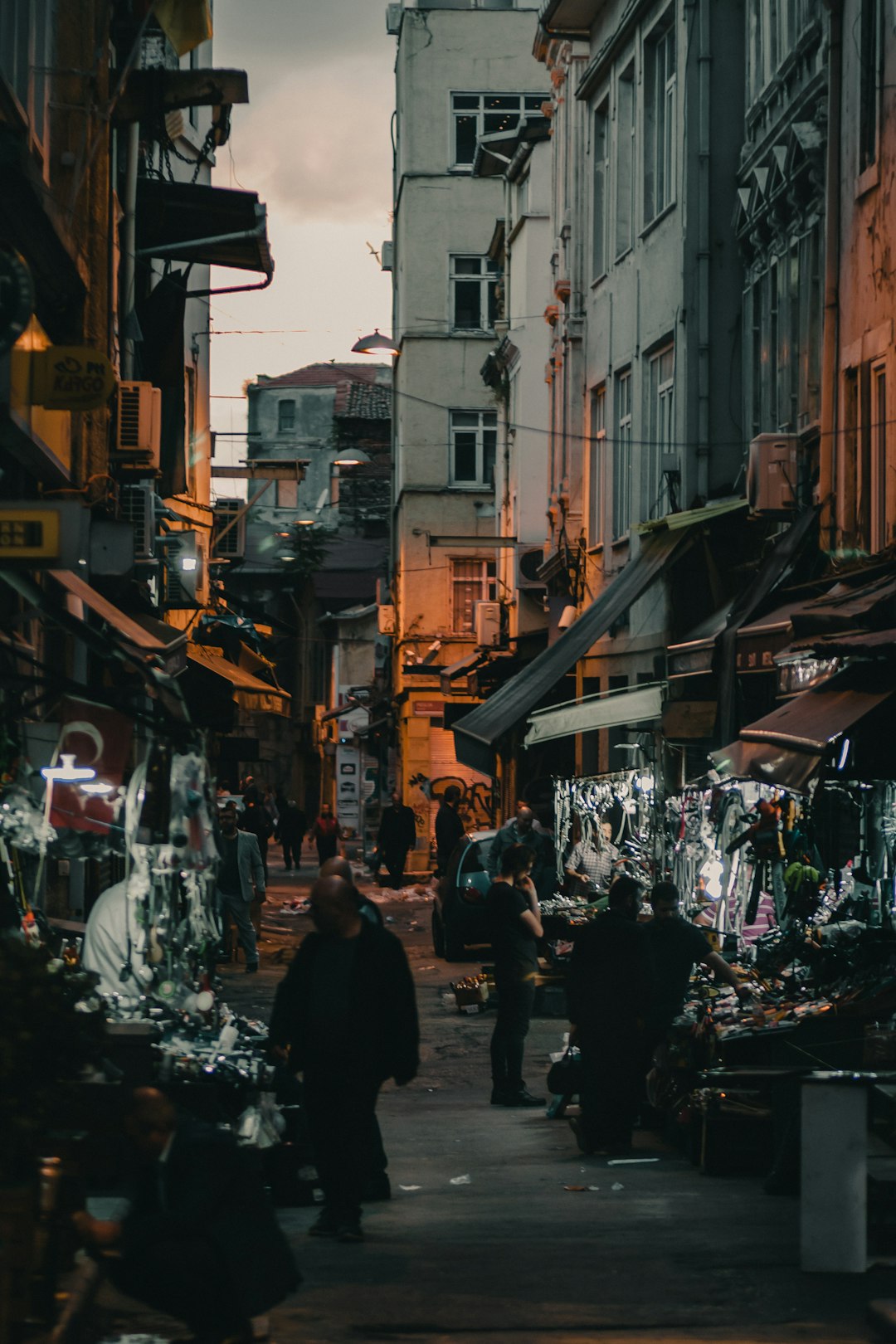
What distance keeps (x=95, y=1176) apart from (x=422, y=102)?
140 ft

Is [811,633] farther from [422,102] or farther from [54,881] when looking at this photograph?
[422,102]

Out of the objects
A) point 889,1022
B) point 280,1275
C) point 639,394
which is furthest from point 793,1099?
point 639,394

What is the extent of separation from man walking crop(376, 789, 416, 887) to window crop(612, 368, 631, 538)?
11545mm

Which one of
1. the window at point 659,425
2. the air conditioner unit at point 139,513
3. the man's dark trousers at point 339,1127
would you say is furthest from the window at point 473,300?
the man's dark trousers at point 339,1127

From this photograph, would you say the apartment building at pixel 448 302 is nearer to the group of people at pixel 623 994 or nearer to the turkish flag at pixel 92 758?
the group of people at pixel 623 994

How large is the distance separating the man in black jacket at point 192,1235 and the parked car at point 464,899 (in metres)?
17.5

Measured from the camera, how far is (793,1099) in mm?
10039

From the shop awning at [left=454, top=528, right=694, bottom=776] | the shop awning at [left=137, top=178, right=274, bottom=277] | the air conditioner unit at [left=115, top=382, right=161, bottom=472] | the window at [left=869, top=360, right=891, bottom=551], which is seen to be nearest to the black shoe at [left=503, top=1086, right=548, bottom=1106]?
the window at [left=869, top=360, right=891, bottom=551]

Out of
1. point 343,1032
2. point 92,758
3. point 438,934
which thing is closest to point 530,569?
point 438,934

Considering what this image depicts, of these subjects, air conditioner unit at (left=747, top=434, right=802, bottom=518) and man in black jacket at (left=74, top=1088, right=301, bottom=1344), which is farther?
air conditioner unit at (left=747, top=434, right=802, bottom=518)

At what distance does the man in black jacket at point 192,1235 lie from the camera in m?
6.23

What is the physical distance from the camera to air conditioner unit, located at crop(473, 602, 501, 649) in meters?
39.3

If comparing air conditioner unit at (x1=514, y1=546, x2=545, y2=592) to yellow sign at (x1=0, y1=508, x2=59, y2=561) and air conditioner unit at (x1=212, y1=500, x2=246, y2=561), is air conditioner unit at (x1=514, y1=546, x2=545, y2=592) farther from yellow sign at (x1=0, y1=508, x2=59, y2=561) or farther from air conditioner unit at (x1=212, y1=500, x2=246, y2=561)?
yellow sign at (x1=0, y1=508, x2=59, y2=561)

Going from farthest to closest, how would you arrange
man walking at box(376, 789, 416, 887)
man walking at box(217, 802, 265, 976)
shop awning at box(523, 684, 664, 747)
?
1. man walking at box(376, 789, 416, 887)
2. man walking at box(217, 802, 265, 976)
3. shop awning at box(523, 684, 664, 747)
